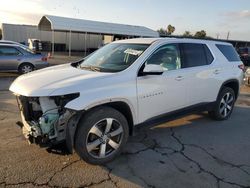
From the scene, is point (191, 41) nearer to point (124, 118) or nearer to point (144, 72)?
point (144, 72)

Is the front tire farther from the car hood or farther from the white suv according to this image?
the car hood

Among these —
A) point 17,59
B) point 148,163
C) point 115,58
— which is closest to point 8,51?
point 17,59

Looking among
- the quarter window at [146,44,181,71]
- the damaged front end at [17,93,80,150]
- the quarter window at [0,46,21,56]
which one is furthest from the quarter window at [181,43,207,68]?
the quarter window at [0,46,21,56]

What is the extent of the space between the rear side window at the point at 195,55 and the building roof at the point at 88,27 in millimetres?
23443

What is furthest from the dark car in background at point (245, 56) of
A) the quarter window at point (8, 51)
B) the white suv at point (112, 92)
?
the white suv at point (112, 92)

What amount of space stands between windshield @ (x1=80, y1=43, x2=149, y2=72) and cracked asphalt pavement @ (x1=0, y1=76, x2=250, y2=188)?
1082mm

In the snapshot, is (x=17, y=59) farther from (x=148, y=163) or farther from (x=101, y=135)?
(x=148, y=163)

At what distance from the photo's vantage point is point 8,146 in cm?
427

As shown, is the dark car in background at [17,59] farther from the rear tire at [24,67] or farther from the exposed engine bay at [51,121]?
the exposed engine bay at [51,121]

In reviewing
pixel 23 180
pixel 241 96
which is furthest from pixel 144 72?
pixel 241 96

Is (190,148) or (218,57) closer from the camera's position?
(190,148)

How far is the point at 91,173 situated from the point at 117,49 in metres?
2.31

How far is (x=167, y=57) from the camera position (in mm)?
4641

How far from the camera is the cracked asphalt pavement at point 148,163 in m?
3.42
